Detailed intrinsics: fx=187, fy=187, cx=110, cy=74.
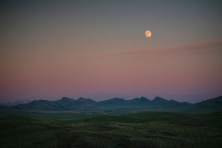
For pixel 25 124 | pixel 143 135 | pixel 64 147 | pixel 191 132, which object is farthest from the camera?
pixel 25 124

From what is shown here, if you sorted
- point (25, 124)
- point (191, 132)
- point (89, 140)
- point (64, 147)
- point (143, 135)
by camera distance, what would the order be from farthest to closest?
point (25, 124) < point (191, 132) < point (143, 135) < point (89, 140) < point (64, 147)

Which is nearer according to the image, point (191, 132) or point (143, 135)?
point (143, 135)

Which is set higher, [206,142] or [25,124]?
[25,124]

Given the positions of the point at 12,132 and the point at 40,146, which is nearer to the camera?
the point at 40,146

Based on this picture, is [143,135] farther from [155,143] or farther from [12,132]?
[12,132]

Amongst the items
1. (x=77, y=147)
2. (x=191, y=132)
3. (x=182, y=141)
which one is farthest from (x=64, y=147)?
(x=191, y=132)

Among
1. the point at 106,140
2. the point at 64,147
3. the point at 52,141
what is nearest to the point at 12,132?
the point at 52,141

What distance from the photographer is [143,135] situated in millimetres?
44906

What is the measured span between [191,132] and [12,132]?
46291 mm

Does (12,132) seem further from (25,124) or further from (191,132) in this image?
(191,132)

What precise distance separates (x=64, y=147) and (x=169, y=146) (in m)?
19.9

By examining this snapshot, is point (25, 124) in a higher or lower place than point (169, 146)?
higher

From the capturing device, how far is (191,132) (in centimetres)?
5025

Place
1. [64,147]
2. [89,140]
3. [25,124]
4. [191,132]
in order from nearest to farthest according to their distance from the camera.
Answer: [64,147], [89,140], [191,132], [25,124]
